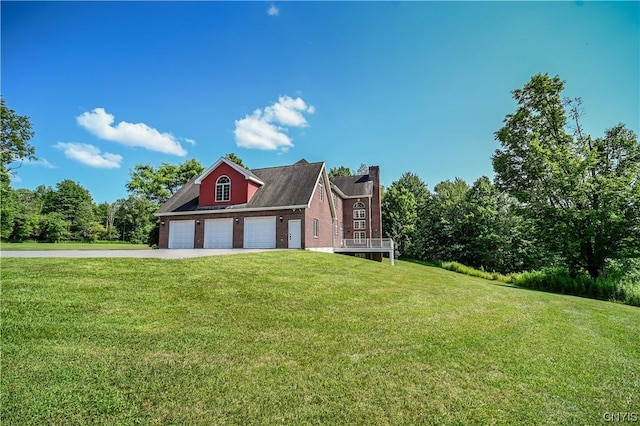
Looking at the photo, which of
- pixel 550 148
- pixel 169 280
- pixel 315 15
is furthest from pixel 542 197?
pixel 169 280

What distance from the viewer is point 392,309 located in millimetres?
7418

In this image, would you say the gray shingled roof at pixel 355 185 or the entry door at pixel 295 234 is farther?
the gray shingled roof at pixel 355 185

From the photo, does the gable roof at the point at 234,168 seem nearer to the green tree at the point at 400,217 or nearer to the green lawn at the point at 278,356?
the green lawn at the point at 278,356

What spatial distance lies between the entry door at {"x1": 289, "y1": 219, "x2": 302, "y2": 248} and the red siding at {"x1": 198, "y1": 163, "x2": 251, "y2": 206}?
12.2ft

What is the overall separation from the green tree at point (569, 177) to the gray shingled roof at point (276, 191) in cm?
1452

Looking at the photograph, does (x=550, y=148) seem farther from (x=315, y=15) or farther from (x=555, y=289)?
(x=315, y=15)

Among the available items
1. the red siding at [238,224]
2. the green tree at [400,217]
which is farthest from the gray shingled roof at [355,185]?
the red siding at [238,224]

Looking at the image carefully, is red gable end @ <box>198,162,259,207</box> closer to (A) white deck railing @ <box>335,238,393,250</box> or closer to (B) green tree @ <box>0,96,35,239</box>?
(A) white deck railing @ <box>335,238,393,250</box>

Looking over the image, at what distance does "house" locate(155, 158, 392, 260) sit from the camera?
1912cm

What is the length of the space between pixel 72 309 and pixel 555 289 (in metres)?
22.4

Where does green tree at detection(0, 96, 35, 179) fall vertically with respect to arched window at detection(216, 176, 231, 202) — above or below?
above

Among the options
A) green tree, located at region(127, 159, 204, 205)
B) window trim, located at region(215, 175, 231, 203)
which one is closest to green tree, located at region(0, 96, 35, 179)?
green tree, located at region(127, 159, 204, 205)

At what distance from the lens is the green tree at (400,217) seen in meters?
39.7

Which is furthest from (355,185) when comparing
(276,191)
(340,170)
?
(340,170)
